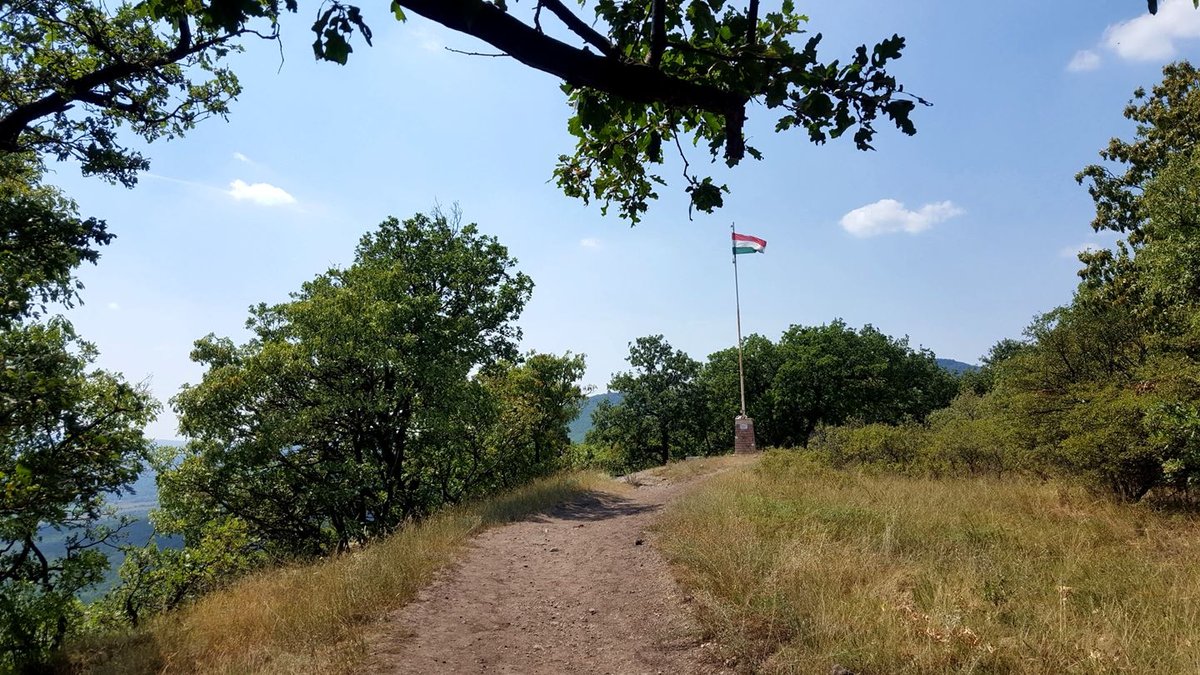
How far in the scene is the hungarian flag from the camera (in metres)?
32.4

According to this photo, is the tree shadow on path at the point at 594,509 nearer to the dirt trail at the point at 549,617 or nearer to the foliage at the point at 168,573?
the dirt trail at the point at 549,617

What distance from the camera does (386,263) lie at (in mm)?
17250

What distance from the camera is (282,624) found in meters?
5.59

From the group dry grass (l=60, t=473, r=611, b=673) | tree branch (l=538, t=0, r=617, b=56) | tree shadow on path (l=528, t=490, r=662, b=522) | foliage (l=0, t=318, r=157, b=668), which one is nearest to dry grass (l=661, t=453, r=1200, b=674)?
dry grass (l=60, t=473, r=611, b=673)

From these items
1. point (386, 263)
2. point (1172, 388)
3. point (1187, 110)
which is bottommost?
point (1172, 388)

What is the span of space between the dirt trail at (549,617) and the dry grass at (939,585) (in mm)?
453

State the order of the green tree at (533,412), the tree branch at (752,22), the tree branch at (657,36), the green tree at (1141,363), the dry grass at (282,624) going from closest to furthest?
the tree branch at (657,36) → the tree branch at (752,22) → the dry grass at (282,624) → the green tree at (1141,363) → the green tree at (533,412)

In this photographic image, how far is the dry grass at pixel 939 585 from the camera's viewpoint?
394cm

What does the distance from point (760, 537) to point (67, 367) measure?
40.4ft

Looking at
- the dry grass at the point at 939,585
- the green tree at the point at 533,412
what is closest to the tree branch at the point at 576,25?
the dry grass at the point at 939,585

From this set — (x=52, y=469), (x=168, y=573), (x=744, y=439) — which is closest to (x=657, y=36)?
(x=52, y=469)

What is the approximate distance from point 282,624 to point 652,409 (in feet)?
138

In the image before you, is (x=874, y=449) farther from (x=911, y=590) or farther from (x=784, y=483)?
(x=911, y=590)

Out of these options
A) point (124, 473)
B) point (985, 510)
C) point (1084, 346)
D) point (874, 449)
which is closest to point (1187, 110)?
point (1084, 346)
